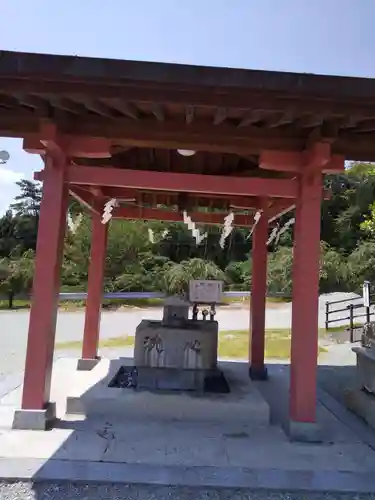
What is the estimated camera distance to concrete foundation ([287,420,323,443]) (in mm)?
3639

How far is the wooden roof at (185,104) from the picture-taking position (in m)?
2.79

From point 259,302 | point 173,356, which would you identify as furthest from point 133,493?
point 259,302

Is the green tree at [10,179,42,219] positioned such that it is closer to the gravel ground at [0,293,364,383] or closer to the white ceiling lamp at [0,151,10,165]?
the gravel ground at [0,293,364,383]

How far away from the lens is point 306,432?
3.65m

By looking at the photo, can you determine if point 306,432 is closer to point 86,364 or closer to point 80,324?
point 86,364

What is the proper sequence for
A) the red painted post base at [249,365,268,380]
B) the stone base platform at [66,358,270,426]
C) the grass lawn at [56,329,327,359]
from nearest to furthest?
the stone base platform at [66,358,270,426] → the red painted post base at [249,365,268,380] → the grass lawn at [56,329,327,359]

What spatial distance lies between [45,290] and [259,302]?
3.42 meters

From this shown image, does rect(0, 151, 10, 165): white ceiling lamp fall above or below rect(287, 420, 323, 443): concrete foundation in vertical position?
above

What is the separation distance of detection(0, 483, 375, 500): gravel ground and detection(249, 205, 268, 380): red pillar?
330 centimetres

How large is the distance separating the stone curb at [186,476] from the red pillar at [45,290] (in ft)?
2.33

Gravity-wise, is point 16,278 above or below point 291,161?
below

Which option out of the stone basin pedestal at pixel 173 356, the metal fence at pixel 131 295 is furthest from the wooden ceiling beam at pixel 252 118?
the metal fence at pixel 131 295

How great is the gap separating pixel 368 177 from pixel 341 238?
3618 millimetres

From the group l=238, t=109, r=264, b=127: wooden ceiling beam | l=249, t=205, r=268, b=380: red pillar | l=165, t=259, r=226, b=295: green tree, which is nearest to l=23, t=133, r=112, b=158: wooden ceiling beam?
l=238, t=109, r=264, b=127: wooden ceiling beam
